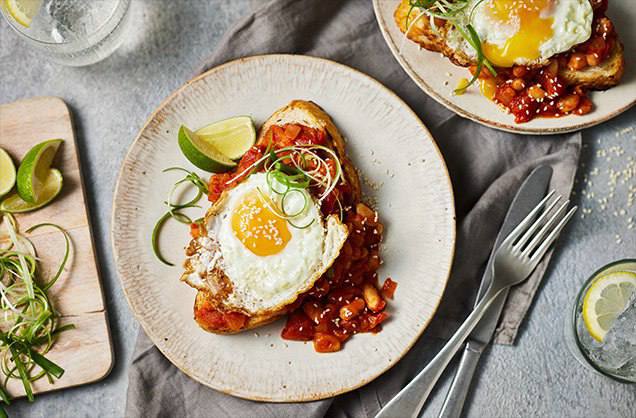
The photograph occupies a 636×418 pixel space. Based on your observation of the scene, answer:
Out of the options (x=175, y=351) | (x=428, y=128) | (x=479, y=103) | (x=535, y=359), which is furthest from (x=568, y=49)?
(x=175, y=351)

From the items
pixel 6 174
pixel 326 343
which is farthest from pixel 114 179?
pixel 326 343

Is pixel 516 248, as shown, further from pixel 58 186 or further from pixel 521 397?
pixel 58 186

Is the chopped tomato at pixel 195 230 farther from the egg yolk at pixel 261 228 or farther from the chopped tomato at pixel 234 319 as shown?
the chopped tomato at pixel 234 319

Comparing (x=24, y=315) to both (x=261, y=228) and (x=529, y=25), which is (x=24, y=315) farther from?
(x=529, y=25)

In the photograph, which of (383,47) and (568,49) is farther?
(383,47)

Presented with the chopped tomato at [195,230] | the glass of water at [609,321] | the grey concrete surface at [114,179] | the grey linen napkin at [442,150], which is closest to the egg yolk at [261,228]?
the chopped tomato at [195,230]

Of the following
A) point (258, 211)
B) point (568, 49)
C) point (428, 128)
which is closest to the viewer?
point (258, 211)

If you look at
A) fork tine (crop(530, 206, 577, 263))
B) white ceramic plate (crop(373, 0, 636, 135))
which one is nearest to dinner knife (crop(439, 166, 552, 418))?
fork tine (crop(530, 206, 577, 263))

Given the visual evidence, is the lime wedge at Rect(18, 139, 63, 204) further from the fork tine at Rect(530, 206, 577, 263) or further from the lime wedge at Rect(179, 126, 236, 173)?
the fork tine at Rect(530, 206, 577, 263)
